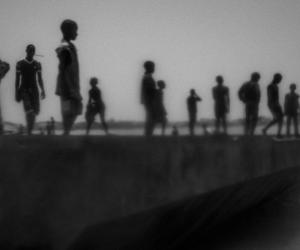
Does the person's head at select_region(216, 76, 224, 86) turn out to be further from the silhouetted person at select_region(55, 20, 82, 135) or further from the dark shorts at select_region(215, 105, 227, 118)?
the silhouetted person at select_region(55, 20, 82, 135)

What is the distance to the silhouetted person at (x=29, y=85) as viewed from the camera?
6.48 metres

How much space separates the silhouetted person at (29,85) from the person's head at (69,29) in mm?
1267

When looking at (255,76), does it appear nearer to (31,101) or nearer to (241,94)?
(241,94)

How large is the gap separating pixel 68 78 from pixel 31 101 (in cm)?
138

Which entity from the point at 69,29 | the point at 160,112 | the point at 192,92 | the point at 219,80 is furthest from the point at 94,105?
the point at 69,29

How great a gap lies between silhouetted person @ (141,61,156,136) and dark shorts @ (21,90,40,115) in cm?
Answer: 168

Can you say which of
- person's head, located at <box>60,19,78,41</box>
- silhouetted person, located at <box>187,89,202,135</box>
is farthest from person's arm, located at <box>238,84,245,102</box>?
person's head, located at <box>60,19,78,41</box>

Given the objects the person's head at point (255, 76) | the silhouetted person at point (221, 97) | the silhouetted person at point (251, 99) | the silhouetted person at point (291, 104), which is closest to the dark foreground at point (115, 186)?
the silhouetted person at point (251, 99)

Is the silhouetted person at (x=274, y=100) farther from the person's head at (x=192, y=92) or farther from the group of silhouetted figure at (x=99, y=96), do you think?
the person's head at (x=192, y=92)

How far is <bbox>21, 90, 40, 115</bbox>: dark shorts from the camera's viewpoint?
6582mm

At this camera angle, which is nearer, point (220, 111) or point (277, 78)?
point (277, 78)

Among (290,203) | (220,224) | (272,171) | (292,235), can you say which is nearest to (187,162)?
(272,171)

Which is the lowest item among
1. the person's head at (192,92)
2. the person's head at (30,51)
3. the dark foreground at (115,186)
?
the dark foreground at (115,186)

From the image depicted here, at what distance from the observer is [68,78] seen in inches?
214
